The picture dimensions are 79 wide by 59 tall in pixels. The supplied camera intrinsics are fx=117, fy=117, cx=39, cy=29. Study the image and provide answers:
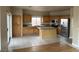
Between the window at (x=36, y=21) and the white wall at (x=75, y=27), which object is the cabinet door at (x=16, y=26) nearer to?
the window at (x=36, y=21)

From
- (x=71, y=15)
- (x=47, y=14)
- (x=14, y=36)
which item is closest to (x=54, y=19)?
(x=47, y=14)

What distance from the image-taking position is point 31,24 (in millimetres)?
3779

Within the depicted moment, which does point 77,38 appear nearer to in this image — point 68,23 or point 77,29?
point 77,29

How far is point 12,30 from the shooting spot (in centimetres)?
361

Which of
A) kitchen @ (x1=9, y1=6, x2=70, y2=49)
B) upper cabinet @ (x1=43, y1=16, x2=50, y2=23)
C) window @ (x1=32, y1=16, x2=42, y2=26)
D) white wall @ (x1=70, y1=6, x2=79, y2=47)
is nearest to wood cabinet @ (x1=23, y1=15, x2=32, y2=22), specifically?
kitchen @ (x1=9, y1=6, x2=70, y2=49)

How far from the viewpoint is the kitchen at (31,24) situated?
3736mm

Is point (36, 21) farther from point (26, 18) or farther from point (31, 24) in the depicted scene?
point (26, 18)

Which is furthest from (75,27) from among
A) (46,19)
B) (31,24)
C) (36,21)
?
(31,24)

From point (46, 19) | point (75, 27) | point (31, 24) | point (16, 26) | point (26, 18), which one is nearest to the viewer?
point (16, 26)
